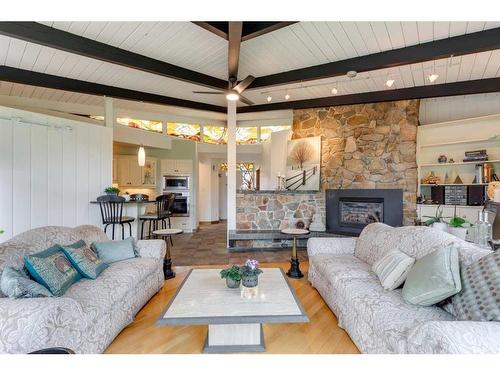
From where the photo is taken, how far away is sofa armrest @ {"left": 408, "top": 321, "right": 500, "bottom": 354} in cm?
100

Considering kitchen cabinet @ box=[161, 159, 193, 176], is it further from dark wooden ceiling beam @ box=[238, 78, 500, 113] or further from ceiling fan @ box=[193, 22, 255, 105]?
ceiling fan @ box=[193, 22, 255, 105]

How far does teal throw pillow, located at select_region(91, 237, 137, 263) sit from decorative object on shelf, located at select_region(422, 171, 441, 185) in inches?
193

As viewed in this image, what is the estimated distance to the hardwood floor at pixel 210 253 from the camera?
4.21 metres

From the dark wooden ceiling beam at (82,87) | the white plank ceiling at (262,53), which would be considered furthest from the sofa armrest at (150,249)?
the dark wooden ceiling beam at (82,87)

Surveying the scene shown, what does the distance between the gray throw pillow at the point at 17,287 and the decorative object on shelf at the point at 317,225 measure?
4431mm

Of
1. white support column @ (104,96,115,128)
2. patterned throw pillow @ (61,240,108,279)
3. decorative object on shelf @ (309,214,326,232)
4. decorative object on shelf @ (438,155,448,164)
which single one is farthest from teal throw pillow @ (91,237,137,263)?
decorative object on shelf @ (438,155,448,164)

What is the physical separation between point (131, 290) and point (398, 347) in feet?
6.74

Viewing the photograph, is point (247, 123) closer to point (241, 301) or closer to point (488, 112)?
point (488, 112)

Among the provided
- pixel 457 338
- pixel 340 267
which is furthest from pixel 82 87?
pixel 457 338

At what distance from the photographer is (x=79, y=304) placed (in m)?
1.60

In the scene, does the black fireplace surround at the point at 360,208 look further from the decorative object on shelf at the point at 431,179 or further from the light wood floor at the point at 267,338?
the light wood floor at the point at 267,338

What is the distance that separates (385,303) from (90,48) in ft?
13.4
